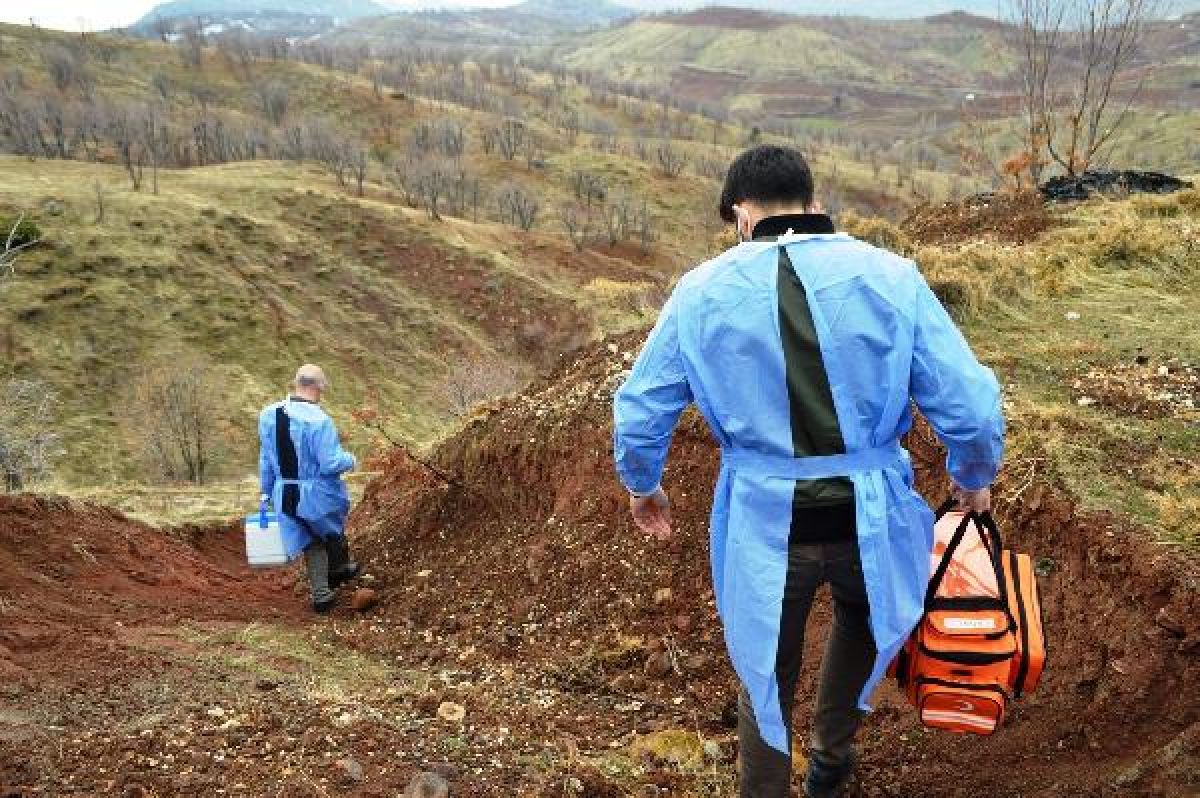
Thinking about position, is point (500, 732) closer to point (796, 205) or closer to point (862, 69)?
point (796, 205)

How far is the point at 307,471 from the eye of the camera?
20.4ft

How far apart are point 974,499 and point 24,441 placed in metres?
18.0

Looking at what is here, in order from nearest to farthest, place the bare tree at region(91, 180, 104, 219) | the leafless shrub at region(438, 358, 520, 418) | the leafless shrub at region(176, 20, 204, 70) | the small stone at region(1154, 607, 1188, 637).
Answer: the small stone at region(1154, 607, 1188, 637), the leafless shrub at region(438, 358, 520, 418), the bare tree at region(91, 180, 104, 219), the leafless shrub at region(176, 20, 204, 70)

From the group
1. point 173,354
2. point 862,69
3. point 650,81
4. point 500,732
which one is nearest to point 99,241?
point 173,354

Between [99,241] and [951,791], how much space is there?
3722 cm

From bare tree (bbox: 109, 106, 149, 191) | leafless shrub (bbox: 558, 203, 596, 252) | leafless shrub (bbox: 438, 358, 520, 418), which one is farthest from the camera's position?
leafless shrub (bbox: 558, 203, 596, 252)

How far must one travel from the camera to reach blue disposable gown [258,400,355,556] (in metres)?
6.09

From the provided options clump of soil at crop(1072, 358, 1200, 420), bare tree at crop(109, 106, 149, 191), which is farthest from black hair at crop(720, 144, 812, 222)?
bare tree at crop(109, 106, 149, 191)

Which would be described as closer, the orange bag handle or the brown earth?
the orange bag handle

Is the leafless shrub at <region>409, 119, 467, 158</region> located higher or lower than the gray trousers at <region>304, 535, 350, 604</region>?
lower

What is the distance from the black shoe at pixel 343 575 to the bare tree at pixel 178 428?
1666 centimetres

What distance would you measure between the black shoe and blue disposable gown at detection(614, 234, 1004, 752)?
4.80 metres

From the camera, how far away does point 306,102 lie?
295ft

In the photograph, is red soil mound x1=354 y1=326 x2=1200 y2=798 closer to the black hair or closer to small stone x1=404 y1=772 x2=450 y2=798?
small stone x1=404 y1=772 x2=450 y2=798
